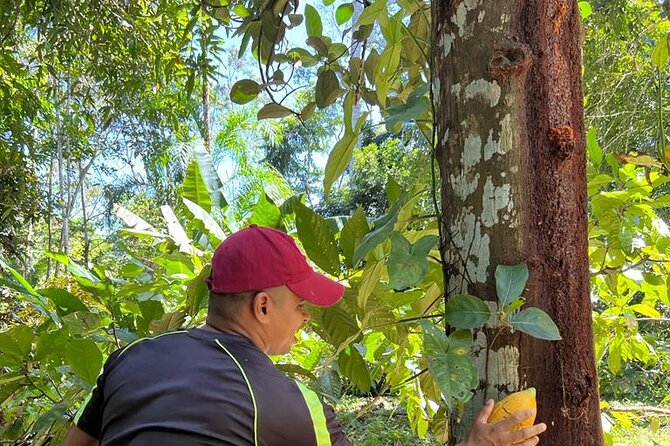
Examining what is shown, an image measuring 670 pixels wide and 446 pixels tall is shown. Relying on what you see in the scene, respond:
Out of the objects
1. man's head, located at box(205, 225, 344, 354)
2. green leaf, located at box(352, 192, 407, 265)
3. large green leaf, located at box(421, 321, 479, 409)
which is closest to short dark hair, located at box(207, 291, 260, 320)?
man's head, located at box(205, 225, 344, 354)

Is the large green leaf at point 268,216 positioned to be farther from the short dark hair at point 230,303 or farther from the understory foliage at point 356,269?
the short dark hair at point 230,303

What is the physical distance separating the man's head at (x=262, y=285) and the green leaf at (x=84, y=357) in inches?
14.4

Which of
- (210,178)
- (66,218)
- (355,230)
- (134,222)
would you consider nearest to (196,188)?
(210,178)

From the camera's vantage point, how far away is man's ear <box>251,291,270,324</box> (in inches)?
39.8

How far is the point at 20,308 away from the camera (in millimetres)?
4863

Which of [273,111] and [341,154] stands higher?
[273,111]

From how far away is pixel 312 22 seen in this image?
1.54 meters

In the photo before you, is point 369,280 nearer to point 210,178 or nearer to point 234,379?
point 234,379

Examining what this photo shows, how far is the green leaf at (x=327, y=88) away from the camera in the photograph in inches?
61.0

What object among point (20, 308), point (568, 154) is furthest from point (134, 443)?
point (20, 308)

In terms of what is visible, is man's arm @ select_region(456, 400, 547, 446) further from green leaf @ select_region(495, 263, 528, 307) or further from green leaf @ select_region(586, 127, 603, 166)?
green leaf @ select_region(586, 127, 603, 166)

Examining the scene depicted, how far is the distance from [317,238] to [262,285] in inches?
11.5

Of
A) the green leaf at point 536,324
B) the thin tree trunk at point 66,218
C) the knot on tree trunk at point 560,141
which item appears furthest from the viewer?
the thin tree trunk at point 66,218

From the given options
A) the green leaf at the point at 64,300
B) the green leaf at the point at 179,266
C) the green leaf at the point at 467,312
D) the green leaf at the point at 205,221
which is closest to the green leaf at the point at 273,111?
the green leaf at the point at 205,221
